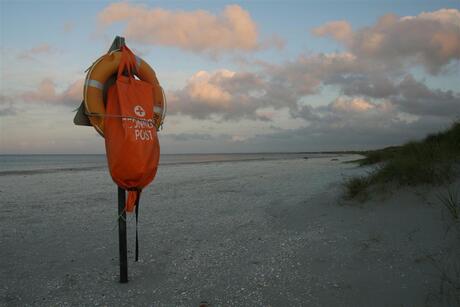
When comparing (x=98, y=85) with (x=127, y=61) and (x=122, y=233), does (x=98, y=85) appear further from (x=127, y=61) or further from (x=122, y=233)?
(x=122, y=233)

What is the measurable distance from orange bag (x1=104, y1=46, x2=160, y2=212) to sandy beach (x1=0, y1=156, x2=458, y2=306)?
1.02 metres

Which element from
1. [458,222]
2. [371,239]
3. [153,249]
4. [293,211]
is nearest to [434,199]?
[458,222]

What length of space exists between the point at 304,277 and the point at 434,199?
2958 mm

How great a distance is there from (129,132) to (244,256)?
2.15 m

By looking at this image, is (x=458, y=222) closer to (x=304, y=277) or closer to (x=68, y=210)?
(x=304, y=277)

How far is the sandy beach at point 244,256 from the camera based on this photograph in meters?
3.04

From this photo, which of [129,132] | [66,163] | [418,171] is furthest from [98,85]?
[66,163]

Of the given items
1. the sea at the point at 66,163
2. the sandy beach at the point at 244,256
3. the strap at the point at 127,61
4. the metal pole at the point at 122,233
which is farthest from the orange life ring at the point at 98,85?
the sea at the point at 66,163

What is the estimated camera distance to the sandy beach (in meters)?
3.04

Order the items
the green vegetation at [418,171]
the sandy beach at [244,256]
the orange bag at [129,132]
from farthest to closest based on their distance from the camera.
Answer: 1. the green vegetation at [418,171]
2. the orange bag at [129,132]
3. the sandy beach at [244,256]

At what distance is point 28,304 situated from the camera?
119 inches

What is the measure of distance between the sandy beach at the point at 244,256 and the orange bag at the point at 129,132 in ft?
3.34

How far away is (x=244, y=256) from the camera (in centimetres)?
407

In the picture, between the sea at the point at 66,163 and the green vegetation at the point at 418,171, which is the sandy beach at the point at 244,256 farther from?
the sea at the point at 66,163
